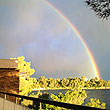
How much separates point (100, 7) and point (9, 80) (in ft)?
45.6

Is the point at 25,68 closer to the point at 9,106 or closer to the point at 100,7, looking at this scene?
the point at 100,7

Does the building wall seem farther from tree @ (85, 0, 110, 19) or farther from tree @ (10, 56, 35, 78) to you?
Result: tree @ (10, 56, 35, 78)

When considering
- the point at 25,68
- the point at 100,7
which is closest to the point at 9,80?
the point at 100,7

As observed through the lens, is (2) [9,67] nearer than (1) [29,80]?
Yes

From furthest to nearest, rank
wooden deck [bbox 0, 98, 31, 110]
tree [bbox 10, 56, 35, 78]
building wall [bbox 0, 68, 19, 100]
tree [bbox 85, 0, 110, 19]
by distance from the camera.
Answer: tree [bbox 10, 56, 35, 78]
building wall [bbox 0, 68, 19, 100]
tree [bbox 85, 0, 110, 19]
wooden deck [bbox 0, 98, 31, 110]

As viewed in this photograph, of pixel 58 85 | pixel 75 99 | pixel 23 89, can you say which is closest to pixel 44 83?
pixel 58 85

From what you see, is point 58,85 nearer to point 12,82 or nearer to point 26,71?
point 26,71

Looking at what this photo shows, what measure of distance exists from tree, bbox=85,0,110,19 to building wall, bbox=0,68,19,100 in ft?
44.1

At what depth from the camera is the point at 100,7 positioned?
23.3ft

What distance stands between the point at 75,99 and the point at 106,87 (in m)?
130

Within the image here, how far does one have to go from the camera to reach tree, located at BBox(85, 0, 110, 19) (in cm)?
675

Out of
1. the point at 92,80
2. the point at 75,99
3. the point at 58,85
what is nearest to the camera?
the point at 75,99

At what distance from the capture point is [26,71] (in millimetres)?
37125

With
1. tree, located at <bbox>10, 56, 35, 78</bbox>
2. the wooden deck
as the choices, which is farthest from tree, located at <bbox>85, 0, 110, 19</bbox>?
tree, located at <bbox>10, 56, 35, 78</bbox>
